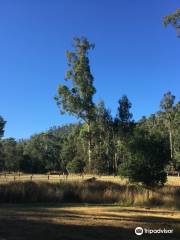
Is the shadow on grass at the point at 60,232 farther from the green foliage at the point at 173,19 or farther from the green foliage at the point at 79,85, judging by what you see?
the green foliage at the point at 79,85

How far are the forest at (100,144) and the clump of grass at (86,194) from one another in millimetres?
1020

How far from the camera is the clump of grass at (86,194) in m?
28.6

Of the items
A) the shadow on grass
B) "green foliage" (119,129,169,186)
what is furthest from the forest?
the shadow on grass

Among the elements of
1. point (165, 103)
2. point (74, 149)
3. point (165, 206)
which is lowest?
point (165, 206)

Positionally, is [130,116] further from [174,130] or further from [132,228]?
[132,228]

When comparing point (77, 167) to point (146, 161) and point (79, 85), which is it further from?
point (146, 161)

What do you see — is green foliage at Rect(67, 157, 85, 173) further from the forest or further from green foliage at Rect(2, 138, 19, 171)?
green foliage at Rect(2, 138, 19, 171)

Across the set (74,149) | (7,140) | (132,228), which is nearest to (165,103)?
(74,149)

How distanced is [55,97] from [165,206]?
4729 centimetres

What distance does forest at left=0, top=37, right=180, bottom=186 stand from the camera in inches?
1186

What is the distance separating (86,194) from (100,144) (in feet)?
247

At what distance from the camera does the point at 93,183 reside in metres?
32.5

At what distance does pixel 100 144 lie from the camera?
10550cm

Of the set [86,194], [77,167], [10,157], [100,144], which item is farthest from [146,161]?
[10,157]
